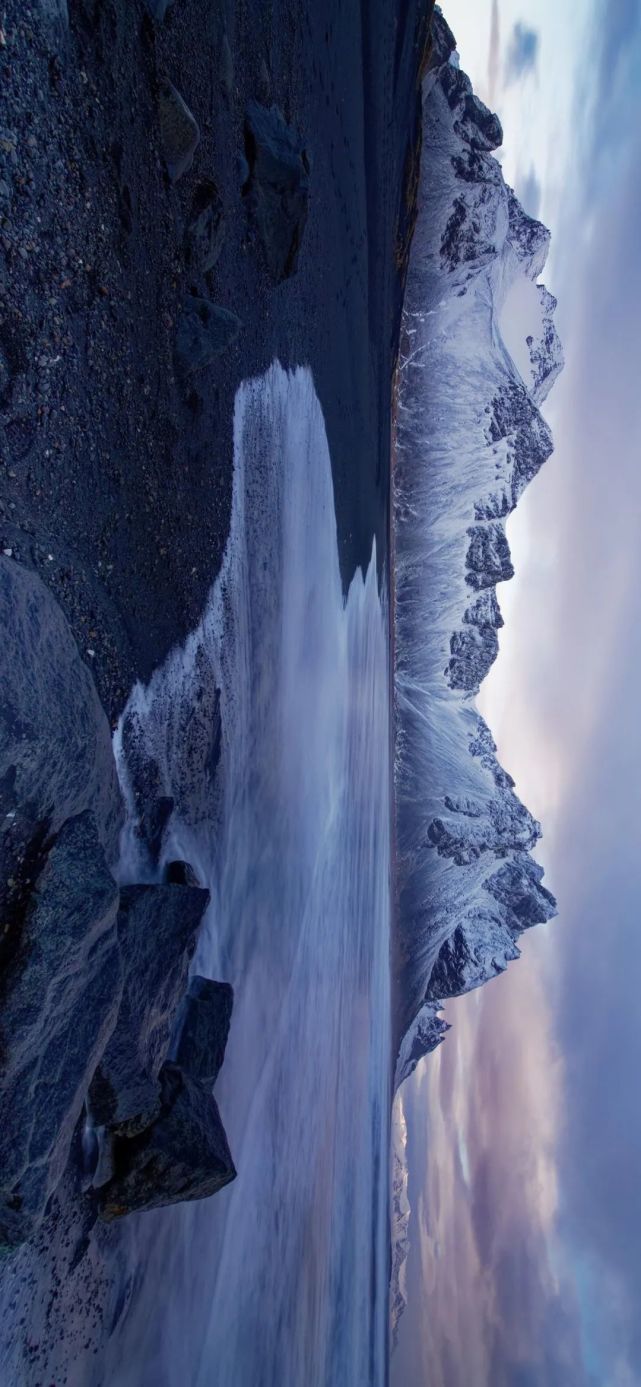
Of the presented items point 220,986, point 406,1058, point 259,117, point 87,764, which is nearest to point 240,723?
point 220,986

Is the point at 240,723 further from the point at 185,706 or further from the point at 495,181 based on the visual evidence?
the point at 495,181

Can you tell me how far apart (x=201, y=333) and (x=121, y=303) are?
0.67 metres

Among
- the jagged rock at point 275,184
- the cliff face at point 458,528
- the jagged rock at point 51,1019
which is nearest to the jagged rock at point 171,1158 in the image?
the jagged rock at point 51,1019

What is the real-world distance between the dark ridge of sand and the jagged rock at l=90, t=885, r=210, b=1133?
86 cm

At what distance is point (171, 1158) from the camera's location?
10.2 ft

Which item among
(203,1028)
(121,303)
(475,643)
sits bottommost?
(203,1028)

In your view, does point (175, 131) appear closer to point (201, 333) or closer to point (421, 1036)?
point (201, 333)

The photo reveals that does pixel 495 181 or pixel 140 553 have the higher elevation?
pixel 495 181

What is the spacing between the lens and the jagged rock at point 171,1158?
300 cm

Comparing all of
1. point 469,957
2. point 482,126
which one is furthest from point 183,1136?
point 469,957

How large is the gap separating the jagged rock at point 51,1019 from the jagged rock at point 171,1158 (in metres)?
0.64

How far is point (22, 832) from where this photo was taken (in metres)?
2.20

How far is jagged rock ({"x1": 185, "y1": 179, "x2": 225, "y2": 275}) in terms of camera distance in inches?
132

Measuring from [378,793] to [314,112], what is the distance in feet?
30.7
